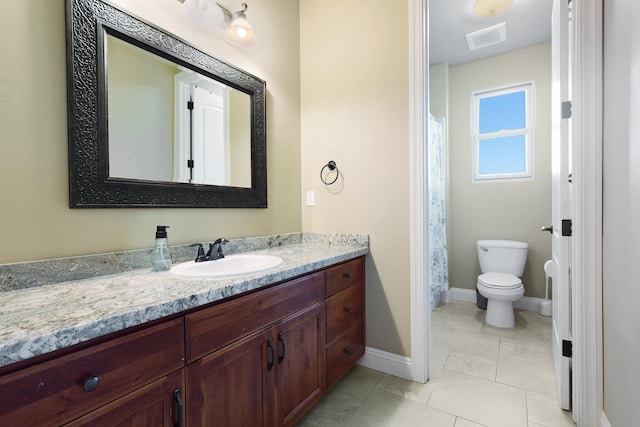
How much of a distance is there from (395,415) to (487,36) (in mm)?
3196

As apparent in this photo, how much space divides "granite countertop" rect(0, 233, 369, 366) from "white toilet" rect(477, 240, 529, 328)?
1968 mm

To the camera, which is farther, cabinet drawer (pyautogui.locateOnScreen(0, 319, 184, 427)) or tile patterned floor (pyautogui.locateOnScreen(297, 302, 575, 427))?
tile patterned floor (pyautogui.locateOnScreen(297, 302, 575, 427))

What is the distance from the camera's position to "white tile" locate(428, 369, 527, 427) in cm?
144

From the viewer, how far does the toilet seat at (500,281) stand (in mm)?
2396

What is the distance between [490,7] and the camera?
88.1 inches

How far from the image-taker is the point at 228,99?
166 cm

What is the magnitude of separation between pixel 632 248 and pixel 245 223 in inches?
67.7

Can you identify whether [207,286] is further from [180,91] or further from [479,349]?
[479,349]

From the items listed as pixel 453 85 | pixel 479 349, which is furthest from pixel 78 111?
pixel 453 85

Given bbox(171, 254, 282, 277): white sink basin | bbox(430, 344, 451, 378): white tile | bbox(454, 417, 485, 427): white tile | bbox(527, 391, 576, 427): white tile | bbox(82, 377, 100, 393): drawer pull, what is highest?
bbox(171, 254, 282, 277): white sink basin

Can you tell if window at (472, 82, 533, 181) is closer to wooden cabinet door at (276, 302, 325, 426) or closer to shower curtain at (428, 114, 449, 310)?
shower curtain at (428, 114, 449, 310)

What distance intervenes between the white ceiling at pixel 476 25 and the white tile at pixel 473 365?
2.67 m

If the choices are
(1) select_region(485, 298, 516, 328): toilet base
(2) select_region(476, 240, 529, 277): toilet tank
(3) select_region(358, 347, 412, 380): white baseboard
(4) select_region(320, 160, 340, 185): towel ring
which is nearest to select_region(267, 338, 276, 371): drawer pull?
(3) select_region(358, 347, 412, 380): white baseboard

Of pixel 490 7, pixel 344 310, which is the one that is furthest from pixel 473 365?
pixel 490 7
